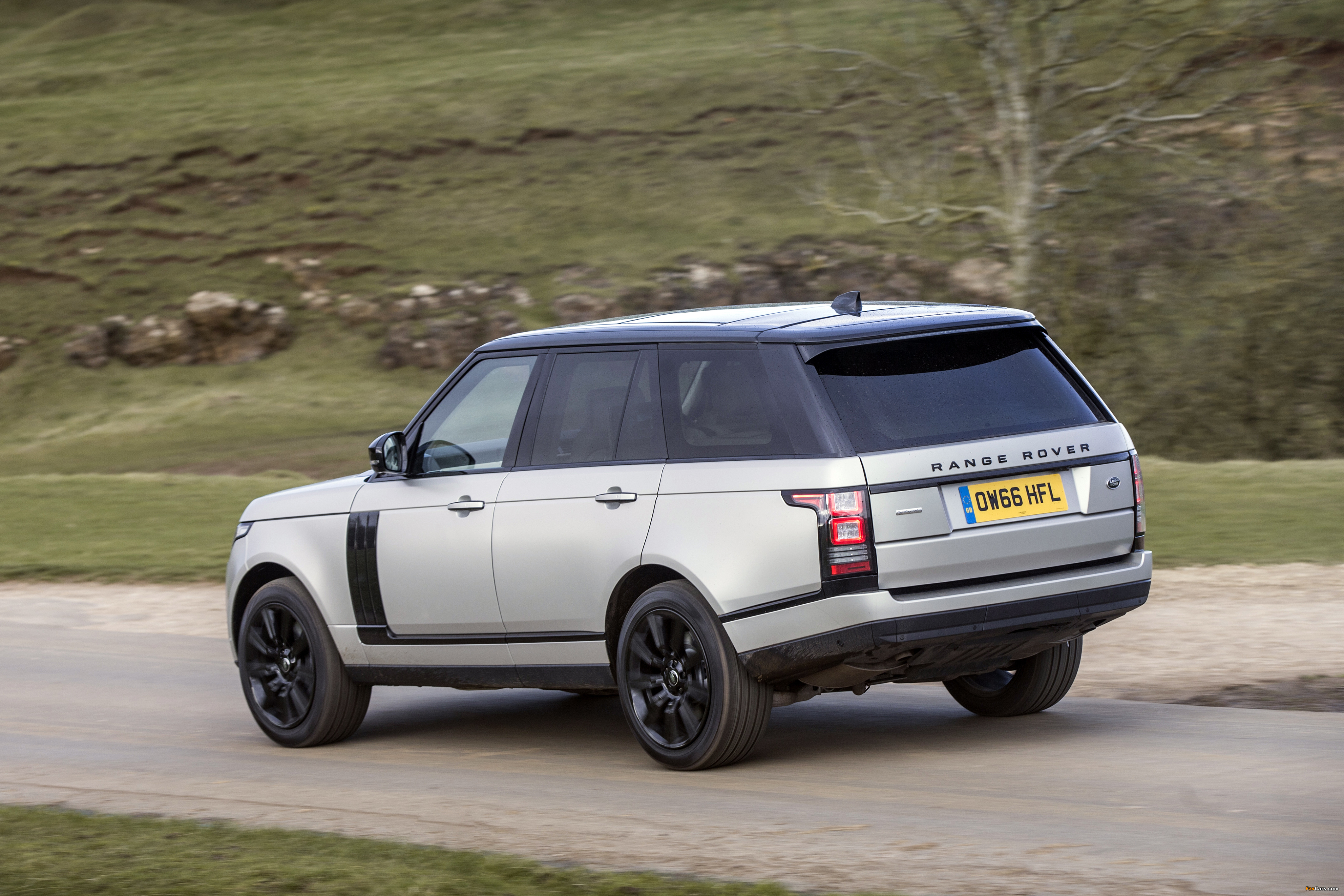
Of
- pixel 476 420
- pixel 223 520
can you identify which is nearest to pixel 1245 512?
pixel 223 520

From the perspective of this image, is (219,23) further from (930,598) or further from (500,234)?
(930,598)

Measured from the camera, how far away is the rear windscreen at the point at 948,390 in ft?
23.0

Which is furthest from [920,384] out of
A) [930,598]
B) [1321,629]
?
[1321,629]

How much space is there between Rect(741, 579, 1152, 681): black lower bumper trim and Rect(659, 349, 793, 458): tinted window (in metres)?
0.76

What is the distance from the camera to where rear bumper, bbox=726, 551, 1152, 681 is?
6.80 metres

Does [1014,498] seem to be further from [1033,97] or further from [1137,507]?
[1033,97]

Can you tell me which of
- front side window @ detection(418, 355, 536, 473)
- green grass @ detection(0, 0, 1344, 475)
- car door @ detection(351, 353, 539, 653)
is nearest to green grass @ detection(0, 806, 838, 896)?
car door @ detection(351, 353, 539, 653)

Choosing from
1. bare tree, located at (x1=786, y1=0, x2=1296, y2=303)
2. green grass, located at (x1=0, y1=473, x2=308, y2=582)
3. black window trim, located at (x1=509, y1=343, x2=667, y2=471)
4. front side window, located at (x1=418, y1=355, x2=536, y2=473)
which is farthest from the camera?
bare tree, located at (x1=786, y1=0, x2=1296, y2=303)

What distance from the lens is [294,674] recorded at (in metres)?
8.88

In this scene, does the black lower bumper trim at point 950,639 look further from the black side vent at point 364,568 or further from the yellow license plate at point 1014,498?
the black side vent at point 364,568

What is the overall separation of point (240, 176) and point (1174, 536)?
39.7m

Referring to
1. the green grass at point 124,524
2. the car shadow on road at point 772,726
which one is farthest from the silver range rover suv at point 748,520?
the green grass at point 124,524

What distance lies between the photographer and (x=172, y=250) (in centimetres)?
4738

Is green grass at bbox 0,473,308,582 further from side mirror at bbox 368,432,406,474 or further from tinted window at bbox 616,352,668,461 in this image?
tinted window at bbox 616,352,668,461
